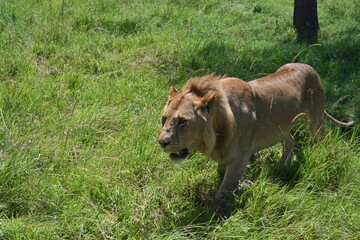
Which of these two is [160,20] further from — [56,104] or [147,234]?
[147,234]

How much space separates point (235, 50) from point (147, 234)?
5085mm

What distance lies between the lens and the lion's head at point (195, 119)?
11.7 ft

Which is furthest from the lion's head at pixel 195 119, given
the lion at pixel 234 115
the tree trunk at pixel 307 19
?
the tree trunk at pixel 307 19

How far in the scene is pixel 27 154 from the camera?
12.1 feet

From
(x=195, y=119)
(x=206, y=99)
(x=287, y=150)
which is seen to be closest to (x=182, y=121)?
(x=195, y=119)

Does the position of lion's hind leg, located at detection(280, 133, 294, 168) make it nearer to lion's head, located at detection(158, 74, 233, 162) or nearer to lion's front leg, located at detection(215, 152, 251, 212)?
lion's front leg, located at detection(215, 152, 251, 212)

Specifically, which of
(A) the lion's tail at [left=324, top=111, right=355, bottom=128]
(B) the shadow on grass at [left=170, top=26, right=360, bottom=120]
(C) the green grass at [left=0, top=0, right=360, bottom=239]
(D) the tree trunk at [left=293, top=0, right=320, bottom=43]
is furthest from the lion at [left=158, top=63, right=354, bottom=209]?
(D) the tree trunk at [left=293, top=0, right=320, bottom=43]

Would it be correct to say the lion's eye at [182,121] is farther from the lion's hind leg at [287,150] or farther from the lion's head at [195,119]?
the lion's hind leg at [287,150]

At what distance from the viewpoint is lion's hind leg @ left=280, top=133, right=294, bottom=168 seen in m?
4.61

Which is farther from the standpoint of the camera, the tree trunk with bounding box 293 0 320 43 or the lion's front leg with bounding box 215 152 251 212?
the tree trunk with bounding box 293 0 320 43

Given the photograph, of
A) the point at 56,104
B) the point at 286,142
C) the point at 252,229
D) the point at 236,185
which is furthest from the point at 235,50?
the point at 252,229

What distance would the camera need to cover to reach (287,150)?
4816mm

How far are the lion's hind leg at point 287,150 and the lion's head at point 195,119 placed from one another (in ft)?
3.52

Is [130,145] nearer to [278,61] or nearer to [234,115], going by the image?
[234,115]
